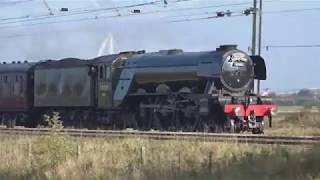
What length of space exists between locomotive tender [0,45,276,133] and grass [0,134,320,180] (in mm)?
6545

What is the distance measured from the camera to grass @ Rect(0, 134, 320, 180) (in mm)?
13875

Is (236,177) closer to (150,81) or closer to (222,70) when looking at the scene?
(222,70)

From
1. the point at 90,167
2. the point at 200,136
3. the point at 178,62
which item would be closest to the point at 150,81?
the point at 178,62

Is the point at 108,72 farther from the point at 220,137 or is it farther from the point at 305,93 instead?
the point at 305,93

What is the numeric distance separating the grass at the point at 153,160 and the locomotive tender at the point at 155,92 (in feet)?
21.5

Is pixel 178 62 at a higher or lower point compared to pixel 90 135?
higher

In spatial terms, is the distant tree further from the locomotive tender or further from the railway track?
the railway track

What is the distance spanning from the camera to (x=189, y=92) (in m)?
26.8

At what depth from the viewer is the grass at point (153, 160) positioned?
45.5 ft

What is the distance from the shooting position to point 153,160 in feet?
53.3

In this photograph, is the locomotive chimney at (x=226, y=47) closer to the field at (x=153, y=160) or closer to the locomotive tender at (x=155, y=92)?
the locomotive tender at (x=155, y=92)

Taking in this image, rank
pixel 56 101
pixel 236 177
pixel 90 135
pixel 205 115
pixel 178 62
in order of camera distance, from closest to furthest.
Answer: pixel 236 177 < pixel 90 135 < pixel 205 115 < pixel 178 62 < pixel 56 101

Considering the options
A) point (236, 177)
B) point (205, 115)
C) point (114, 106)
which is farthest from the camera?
point (114, 106)

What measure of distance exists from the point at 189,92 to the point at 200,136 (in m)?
6.22
